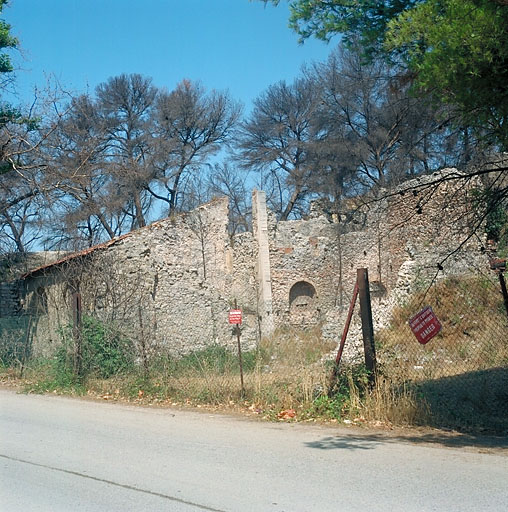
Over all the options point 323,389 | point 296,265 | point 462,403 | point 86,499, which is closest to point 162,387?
point 323,389

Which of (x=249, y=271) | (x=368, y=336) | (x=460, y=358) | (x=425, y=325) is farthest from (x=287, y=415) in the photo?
(x=249, y=271)

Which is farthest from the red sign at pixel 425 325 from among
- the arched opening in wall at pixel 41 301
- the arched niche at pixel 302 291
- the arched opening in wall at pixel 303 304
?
the arched niche at pixel 302 291

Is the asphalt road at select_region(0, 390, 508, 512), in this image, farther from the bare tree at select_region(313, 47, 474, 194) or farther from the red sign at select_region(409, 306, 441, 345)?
the bare tree at select_region(313, 47, 474, 194)

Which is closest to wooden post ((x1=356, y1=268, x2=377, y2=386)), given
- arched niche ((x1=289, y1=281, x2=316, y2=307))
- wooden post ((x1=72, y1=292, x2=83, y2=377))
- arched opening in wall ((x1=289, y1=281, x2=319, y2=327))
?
wooden post ((x1=72, y1=292, x2=83, y2=377))

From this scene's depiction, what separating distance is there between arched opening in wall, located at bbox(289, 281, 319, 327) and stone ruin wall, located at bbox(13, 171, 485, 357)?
0.05 m

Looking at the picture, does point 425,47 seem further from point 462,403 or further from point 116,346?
point 116,346

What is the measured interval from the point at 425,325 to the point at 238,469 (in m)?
4.09

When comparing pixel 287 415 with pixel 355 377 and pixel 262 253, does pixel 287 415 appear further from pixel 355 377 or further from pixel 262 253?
pixel 262 253

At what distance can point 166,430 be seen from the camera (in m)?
9.76

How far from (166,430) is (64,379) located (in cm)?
608

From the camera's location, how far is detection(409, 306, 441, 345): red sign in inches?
384

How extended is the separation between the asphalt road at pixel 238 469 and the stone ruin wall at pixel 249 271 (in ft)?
18.0

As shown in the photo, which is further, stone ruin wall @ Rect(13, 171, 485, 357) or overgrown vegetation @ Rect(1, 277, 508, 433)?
stone ruin wall @ Rect(13, 171, 485, 357)

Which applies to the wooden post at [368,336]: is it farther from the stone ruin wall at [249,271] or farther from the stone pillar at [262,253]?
the stone pillar at [262,253]
